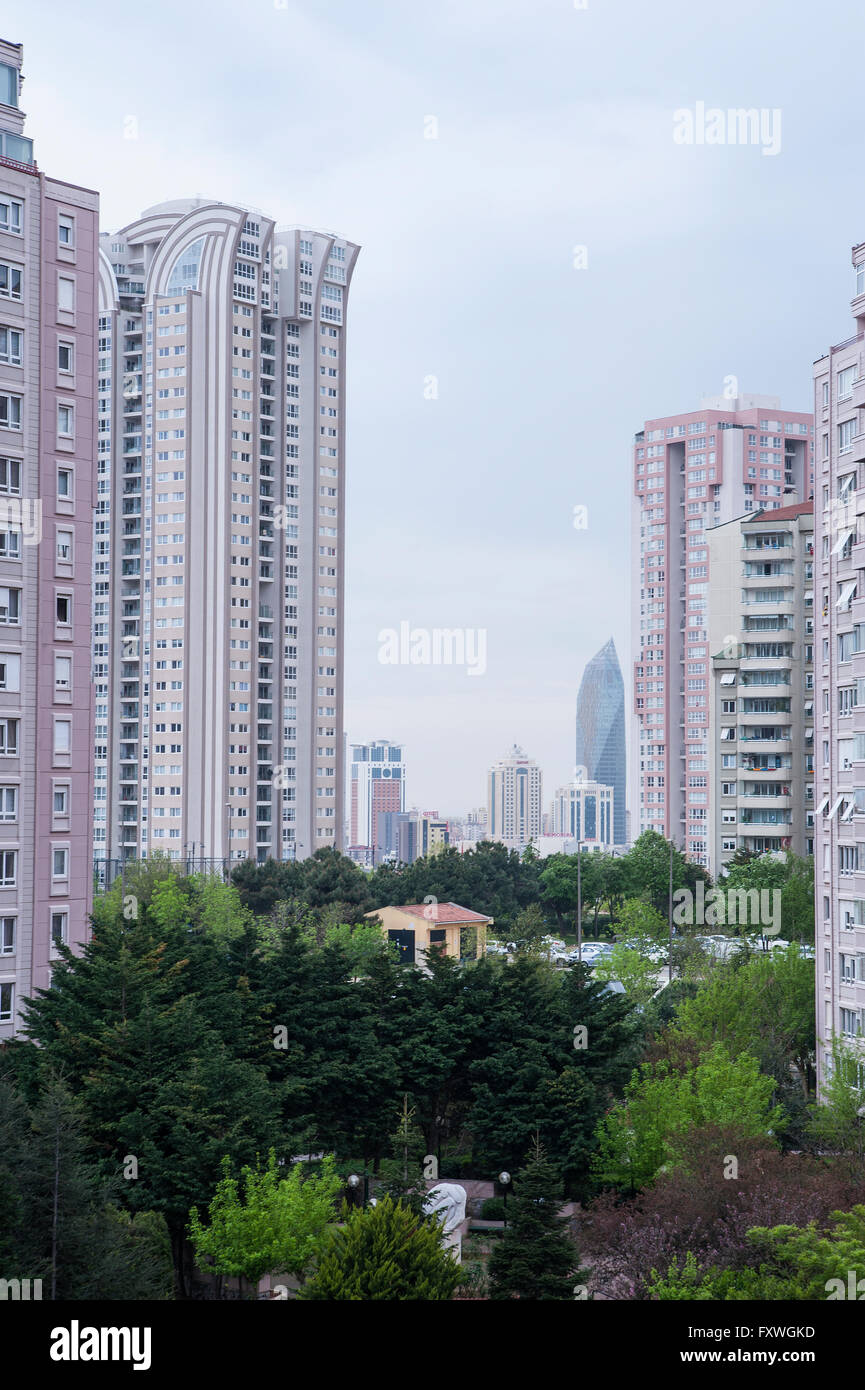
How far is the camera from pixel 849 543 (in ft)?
127

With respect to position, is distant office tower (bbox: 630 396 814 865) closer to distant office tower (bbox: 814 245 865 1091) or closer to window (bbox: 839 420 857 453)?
distant office tower (bbox: 814 245 865 1091)

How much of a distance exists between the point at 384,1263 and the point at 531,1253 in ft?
20.7

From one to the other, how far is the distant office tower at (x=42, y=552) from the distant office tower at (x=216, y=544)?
52.5m

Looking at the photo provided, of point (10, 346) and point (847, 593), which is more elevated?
point (10, 346)

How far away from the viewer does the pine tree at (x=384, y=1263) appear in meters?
20.3

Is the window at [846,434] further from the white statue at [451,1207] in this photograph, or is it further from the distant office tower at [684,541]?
the distant office tower at [684,541]

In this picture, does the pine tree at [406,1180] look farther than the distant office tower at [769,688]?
No

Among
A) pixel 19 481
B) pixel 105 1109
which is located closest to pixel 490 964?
pixel 105 1109

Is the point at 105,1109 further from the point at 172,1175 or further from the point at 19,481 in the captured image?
the point at 19,481

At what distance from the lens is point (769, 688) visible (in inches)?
2965

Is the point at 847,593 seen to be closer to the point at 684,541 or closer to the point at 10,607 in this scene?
the point at 10,607

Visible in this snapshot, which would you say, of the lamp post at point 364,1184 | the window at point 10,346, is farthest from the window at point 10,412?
the lamp post at point 364,1184

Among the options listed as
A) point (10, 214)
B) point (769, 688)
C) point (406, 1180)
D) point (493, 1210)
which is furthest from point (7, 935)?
point (769, 688)
